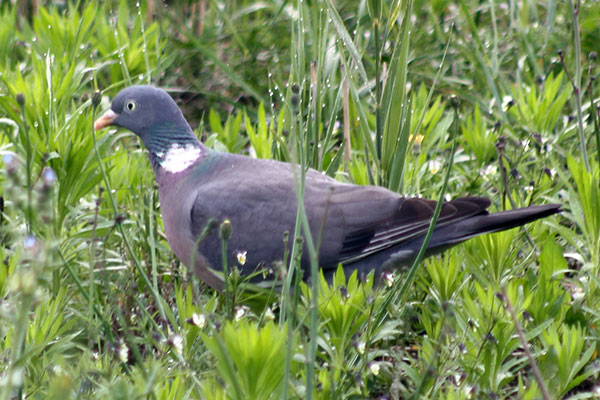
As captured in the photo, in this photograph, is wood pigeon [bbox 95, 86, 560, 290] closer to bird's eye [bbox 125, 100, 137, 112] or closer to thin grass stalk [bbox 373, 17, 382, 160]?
thin grass stalk [bbox 373, 17, 382, 160]

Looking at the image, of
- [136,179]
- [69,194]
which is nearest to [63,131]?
[69,194]

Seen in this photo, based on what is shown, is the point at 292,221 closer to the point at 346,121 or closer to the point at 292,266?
the point at 346,121

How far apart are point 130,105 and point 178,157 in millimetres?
319

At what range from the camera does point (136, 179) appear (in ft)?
12.5

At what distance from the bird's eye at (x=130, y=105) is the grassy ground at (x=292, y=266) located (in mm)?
159

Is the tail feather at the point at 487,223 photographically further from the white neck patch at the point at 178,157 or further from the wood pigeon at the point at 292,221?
the white neck patch at the point at 178,157

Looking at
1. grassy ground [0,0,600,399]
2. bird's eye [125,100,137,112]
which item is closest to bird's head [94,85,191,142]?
bird's eye [125,100,137,112]

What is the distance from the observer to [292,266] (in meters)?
2.32

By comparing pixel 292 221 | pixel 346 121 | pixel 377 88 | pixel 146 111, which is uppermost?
pixel 377 88

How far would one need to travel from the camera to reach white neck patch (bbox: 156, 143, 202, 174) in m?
3.59

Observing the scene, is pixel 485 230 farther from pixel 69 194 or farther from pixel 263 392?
pixel 69 194

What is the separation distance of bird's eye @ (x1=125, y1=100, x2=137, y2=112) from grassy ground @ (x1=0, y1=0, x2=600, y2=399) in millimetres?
159

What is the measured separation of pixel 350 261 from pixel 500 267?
1.72ft

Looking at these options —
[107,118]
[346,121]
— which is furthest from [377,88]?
[107,118]
